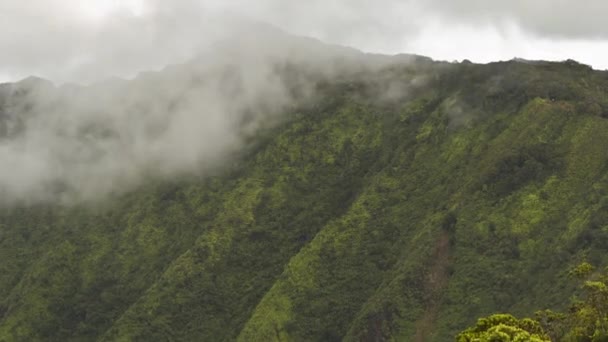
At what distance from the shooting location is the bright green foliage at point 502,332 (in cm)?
8994

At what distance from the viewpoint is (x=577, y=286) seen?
199000 millimetres

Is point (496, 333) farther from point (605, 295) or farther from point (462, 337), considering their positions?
point (605, 295)

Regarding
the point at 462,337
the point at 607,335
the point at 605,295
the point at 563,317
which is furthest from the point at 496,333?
the point at 563,317

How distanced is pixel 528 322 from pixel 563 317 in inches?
683

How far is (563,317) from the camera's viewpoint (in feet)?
398

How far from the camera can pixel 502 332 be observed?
91312 millimetres

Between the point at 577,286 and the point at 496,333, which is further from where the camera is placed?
the point at 577,286

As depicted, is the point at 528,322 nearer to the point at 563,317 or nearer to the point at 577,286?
the point at 563,317

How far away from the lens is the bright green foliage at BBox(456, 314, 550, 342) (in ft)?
295

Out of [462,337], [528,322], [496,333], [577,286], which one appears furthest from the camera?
[577,286]

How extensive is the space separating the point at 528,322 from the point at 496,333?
16778 mm

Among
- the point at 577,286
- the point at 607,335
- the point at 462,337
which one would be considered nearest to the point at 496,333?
the point at 462,337

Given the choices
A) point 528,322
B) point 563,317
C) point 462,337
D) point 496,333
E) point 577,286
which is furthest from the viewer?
point 577,286

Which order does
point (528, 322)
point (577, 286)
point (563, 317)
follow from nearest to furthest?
point (528, 322), point (563, 317), point (577, 286)
